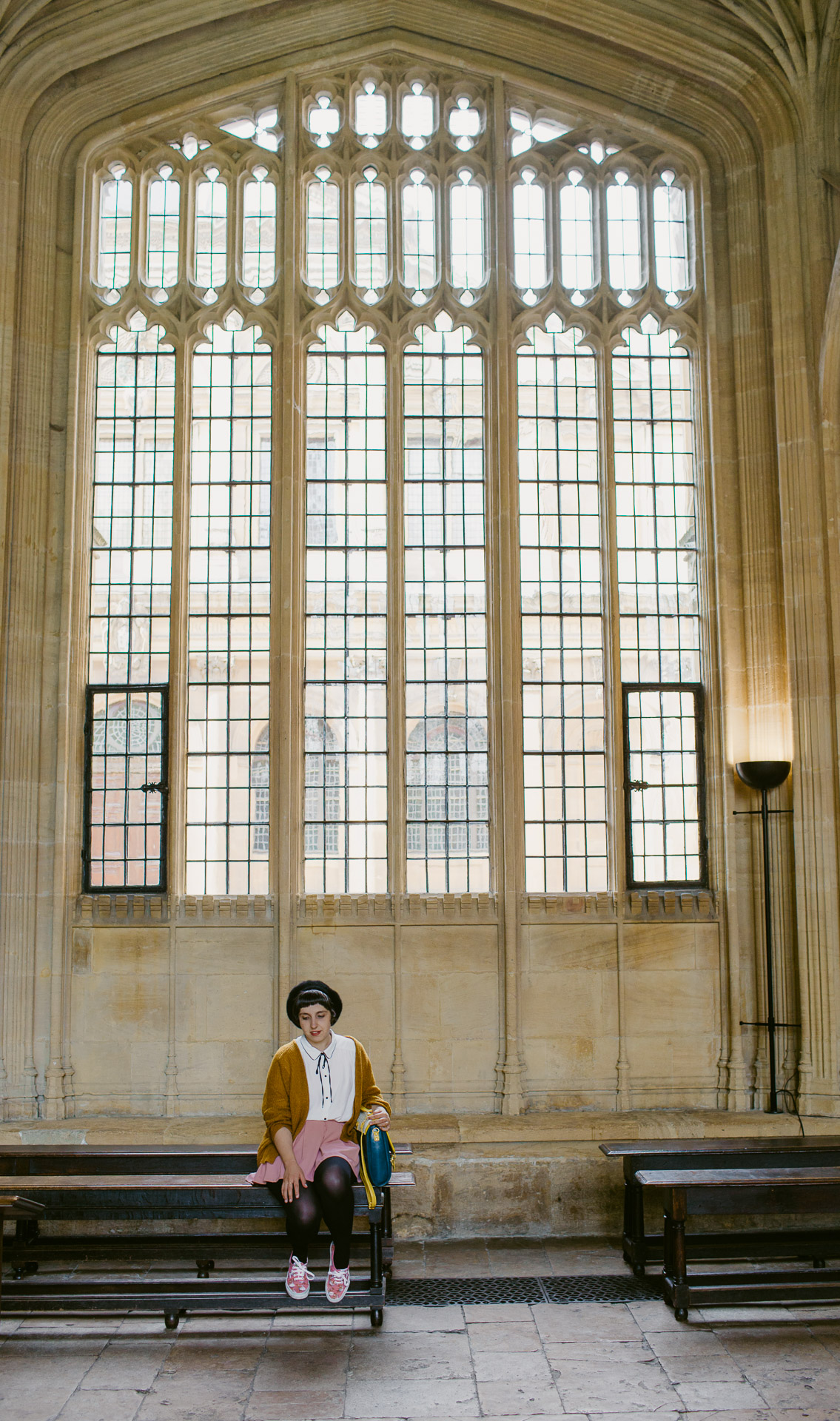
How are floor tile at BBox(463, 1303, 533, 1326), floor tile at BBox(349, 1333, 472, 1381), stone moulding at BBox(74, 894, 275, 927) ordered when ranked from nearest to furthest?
floor tile at BBox(349, 1333, 472, 1381) < floor tile at BBox(463, 1303, 533, 1326) < stone moulding at BBox(74, 894, 275, 927)

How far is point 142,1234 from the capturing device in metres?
7.00

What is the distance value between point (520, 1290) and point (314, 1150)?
1.61 meters

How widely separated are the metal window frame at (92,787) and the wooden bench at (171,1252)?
10.5 ft

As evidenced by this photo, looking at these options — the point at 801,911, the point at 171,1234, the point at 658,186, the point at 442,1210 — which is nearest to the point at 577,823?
the point at 801,911

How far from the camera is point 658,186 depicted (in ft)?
34.2

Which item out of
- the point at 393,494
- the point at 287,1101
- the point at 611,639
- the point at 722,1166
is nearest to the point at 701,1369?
the point at 722,1166

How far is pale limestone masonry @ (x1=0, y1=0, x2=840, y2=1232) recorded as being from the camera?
9.15 meters

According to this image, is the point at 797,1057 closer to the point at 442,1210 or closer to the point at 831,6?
the point at 442,1210

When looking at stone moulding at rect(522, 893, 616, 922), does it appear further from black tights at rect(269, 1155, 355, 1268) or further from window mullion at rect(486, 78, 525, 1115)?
black tights at rect(269, 1155, 355, 1268)

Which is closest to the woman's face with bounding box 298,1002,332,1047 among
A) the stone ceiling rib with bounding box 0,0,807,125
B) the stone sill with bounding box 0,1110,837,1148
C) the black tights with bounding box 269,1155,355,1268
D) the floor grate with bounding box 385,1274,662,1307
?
the black tights with bounding box 269,1155,355,1268

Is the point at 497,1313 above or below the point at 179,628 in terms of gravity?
below

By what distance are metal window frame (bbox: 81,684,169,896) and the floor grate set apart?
383 centimetres

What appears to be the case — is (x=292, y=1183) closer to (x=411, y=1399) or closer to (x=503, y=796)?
(x=411, y=1399)

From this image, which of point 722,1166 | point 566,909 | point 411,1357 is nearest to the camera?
point 411,1357
